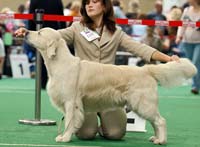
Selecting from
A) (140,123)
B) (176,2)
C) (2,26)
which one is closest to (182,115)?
(140,123)

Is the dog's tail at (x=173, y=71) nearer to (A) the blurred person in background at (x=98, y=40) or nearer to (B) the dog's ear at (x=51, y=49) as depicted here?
(A) the blurred person in background at (x=98, y=40)

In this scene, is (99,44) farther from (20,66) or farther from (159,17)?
(159,17)

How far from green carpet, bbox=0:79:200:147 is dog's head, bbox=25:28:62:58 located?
31.1 inches

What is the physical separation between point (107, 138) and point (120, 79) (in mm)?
743

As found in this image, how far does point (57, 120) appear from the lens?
6672 millimetres

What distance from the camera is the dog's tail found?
5066 mm

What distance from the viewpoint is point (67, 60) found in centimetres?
501

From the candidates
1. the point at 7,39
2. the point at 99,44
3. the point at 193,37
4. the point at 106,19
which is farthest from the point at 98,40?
the point at 7,39

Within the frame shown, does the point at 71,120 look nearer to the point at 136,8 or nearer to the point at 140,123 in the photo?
the point at 140,123

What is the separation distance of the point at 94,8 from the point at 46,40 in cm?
65

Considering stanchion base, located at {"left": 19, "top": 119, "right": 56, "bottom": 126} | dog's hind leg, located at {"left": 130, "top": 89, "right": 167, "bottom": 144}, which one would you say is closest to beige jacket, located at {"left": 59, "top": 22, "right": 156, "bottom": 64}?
dog's hind leg, located at {"left": 130, "top": 89, "right": 167, "bottom": 144}

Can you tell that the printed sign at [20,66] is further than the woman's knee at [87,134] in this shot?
Yes

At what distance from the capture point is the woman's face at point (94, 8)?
5.39m

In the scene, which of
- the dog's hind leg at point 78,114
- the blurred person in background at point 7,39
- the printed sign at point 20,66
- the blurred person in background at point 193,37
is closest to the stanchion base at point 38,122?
the dog's hind leg at point 78,114
